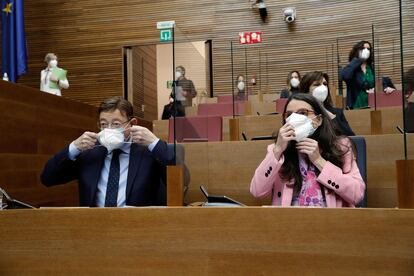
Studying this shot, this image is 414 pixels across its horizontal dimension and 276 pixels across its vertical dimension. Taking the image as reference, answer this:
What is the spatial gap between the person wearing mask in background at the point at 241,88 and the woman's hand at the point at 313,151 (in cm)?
186

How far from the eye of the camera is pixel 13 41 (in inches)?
106

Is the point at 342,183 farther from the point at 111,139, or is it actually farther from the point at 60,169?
the point at 60,169

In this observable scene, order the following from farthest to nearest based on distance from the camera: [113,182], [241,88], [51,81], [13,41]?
1. [241,88]
2. [13,41]
3. [51,81]
4. [113,182]

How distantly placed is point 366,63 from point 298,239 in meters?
1.86

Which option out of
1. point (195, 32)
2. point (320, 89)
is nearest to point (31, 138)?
point (320, 89)

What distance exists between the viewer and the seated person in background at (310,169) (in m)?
0.70

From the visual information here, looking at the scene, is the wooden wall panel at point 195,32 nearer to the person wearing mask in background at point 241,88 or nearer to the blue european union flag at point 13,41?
the person wearing mask in background at point 241,88

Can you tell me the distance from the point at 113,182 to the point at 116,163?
0.04m

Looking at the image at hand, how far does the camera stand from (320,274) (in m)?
0.39

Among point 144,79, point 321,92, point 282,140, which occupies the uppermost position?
point 144,79

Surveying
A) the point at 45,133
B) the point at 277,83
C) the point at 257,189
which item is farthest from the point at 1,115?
the point at 277,83

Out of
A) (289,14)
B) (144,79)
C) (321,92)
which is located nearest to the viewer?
(321,92)

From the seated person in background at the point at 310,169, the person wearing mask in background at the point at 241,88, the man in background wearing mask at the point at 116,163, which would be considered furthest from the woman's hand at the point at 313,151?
the person wearing mask in background at the point at 241,88

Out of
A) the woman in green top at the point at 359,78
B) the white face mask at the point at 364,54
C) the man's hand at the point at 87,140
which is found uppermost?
the white face mask at the point at 364,54
